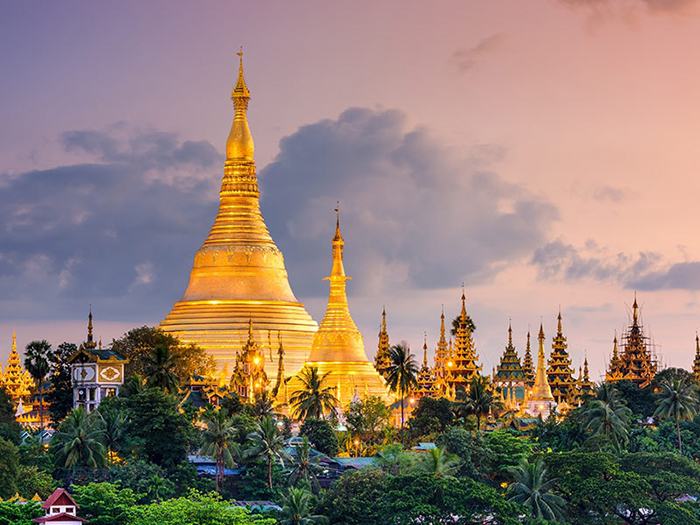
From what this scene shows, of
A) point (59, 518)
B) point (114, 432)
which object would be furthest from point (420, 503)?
point (114, 432)

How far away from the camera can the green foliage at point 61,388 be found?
107688mm

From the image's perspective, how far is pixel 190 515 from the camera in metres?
72.4

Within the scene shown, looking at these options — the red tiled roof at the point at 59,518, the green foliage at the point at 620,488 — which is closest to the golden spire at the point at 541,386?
the green foliage at the point at 620,488

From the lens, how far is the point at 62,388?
10856 centimetres

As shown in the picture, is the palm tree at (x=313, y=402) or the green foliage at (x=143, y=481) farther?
the palm tree at (x=313, y=402)

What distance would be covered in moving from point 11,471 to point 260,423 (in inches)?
645

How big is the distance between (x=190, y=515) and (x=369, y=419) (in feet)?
130

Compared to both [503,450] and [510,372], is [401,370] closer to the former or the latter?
[503,450]

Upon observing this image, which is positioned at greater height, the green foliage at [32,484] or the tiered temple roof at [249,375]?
the tiered temple roof at [249,375]

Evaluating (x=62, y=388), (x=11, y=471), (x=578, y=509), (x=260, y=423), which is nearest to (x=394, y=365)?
(x=62, y=388)

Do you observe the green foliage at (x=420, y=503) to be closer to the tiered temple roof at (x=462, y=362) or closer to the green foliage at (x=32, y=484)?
the green foliage at (x=32, y=484)

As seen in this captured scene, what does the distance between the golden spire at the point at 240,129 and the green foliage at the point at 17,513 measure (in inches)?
2835

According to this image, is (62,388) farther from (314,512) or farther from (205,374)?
(314,512)

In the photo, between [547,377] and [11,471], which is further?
[547,377]
